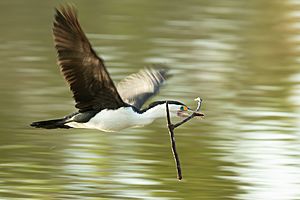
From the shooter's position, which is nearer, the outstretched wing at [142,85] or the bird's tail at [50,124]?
the bird's tail at [50,124]

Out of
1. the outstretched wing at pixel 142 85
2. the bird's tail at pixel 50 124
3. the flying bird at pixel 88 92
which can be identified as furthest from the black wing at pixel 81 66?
the outstretched wing at pixel 142 85

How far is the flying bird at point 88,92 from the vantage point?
9230 mm

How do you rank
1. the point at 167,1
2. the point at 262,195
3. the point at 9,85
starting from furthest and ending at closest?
the point at 167,1, the point at 9,85, the point at 262,195

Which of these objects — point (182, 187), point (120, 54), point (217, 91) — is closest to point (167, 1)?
point (120, 54)

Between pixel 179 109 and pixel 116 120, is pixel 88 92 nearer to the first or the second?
pixel 116 120

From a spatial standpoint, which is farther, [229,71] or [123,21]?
[123,21]

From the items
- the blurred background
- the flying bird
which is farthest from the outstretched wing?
the flying bird

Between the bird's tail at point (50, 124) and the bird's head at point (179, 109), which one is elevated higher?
the bird's head at point (179, 109)

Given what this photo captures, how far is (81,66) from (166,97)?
5316mm

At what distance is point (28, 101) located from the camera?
14375mm

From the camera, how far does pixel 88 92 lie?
A: 9.82 meters

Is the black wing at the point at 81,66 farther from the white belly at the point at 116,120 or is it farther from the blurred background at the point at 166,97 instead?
the blurred background at the point at 166,97

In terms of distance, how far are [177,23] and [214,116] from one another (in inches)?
294

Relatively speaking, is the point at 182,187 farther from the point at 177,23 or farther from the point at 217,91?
the point at 177,23
